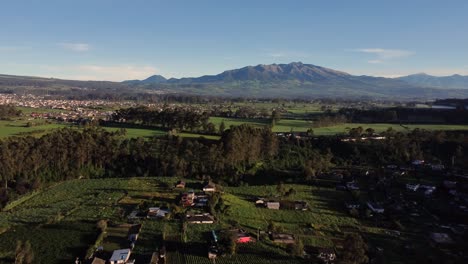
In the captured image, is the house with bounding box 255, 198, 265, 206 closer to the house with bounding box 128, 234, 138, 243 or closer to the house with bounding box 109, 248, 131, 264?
the house with bounding box 128, 234, 138, 243

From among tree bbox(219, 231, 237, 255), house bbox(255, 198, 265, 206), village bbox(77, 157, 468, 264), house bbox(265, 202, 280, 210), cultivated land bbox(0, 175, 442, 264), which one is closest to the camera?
tree bbox(219, 231, 237, 255)

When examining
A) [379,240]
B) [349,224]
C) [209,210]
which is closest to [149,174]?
[209,210]

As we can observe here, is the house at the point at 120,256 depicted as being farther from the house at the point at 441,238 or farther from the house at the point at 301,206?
the house at the point at 441,238

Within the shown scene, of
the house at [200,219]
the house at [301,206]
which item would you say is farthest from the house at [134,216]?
the house at [301,206]

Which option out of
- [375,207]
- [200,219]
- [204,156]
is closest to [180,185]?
[204,156]

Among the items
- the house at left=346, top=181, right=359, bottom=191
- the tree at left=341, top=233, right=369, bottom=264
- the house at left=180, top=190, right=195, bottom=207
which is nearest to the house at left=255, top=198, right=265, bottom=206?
the house at left=180, top=190, right=195, bottom=207

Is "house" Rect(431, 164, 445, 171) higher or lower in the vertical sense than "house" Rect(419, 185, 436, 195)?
higher
